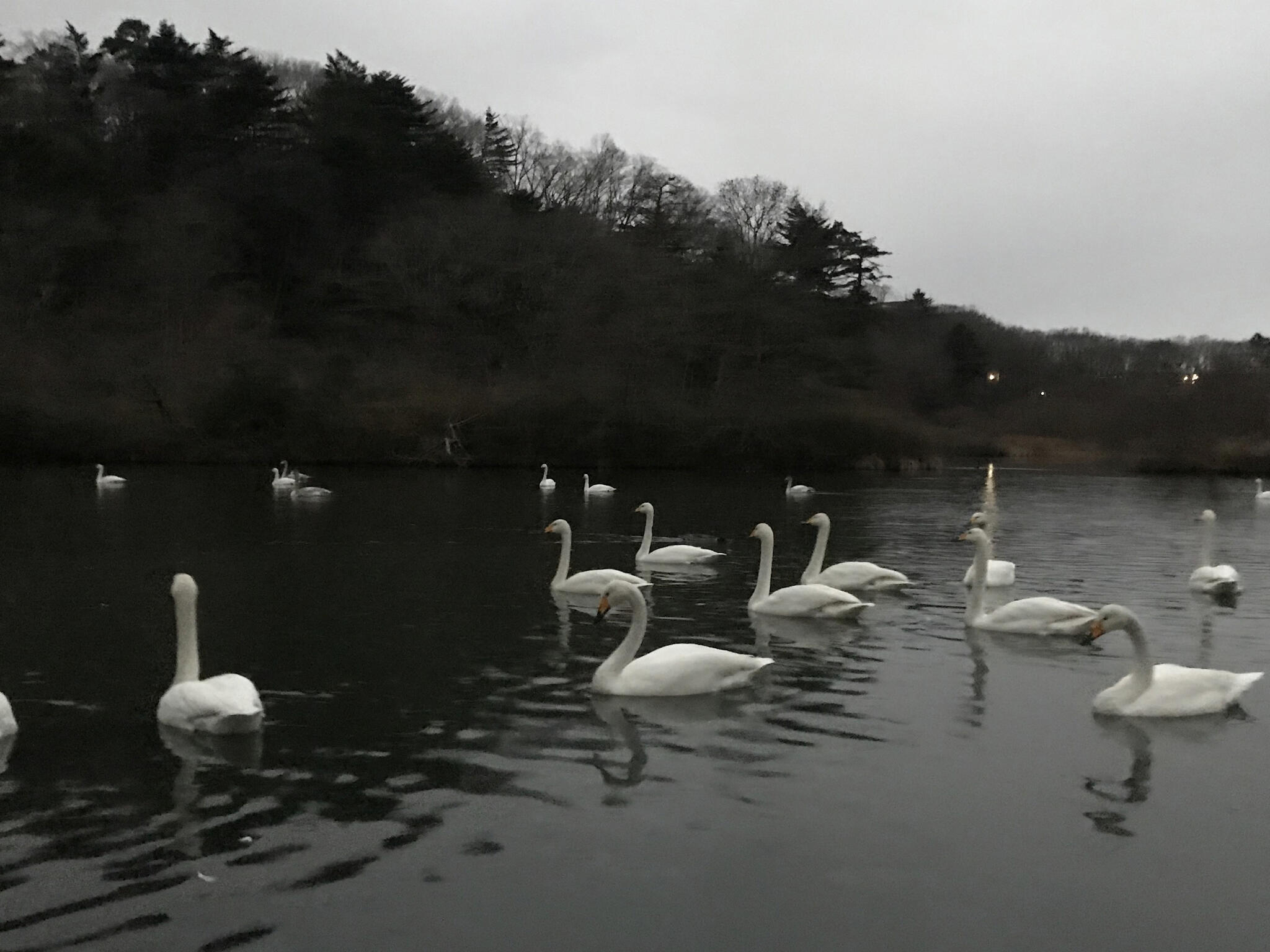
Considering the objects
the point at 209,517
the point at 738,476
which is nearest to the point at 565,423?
the point at 738,476

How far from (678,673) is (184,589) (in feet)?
11.6

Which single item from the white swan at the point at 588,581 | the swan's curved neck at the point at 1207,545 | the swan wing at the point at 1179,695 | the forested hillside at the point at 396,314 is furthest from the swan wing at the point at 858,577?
the forested hillside at the point at 396,314

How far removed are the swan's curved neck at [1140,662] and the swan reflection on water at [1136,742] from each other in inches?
9.5

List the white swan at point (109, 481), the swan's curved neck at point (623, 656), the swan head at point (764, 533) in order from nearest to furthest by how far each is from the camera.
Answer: the swan's curved neck at point (623, 656), the swan head at point (764, 533), the white swan at point (109, 481)

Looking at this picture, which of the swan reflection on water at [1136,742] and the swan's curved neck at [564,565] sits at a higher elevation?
the swan's curved neck at [564,565]

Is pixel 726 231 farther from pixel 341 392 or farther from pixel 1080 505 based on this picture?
pixel 1080 505

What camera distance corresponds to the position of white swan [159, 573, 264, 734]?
800 cm

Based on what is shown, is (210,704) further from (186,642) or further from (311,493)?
(311,493)

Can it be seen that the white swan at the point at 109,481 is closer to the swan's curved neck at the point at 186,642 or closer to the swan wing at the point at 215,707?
the swan's curved neck at the point at 186,642

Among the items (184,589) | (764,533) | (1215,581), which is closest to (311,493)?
(764,533)

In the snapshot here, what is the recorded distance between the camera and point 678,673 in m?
9.41

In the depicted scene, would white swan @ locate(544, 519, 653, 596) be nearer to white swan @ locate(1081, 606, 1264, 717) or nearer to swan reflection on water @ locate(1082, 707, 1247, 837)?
white swan @ locate(1081, 606, 1264, 717)

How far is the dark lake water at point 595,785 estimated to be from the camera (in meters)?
5.62

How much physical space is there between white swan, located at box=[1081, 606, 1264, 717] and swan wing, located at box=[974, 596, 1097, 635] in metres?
2.67
